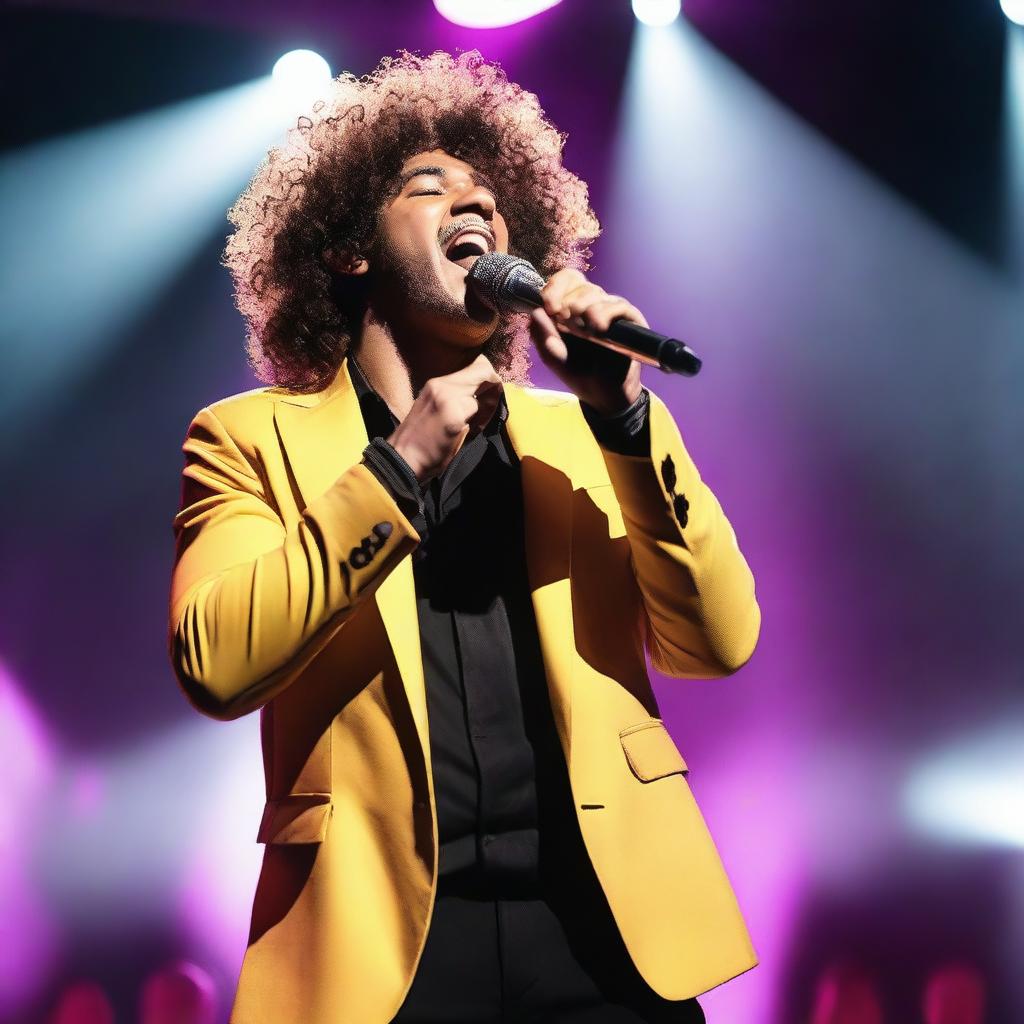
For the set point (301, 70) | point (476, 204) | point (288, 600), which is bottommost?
point (288, 600)

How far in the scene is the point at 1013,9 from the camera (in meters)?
3.56

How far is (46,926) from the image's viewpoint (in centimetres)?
305

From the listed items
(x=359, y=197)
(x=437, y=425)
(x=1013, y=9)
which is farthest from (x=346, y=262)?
(x=1013, y=9)

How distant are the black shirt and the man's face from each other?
229 mm

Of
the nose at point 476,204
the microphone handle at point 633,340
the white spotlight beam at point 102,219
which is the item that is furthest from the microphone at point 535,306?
the white spotlight beam at point 102,219

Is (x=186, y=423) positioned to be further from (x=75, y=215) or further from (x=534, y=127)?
(x=534, y=127)

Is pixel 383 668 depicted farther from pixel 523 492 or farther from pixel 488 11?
pixel 488 11

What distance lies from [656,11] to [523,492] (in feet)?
8.23

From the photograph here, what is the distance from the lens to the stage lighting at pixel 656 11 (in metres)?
3.55

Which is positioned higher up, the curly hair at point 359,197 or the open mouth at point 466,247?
the curly hair at point 359,197

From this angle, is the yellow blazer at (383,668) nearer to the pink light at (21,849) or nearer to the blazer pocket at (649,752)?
the blazer pocket at (649,752)

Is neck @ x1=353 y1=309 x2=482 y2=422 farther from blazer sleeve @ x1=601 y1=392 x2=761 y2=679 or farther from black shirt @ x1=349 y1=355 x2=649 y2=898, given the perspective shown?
blazer sleeve @ x1=601 y1=392 x2=761 y2=679

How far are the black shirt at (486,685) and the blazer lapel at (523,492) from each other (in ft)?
0.15

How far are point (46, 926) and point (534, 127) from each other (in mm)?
2397
